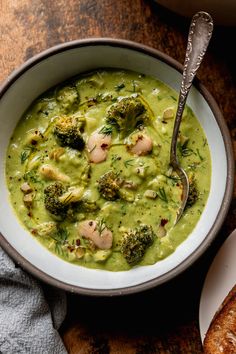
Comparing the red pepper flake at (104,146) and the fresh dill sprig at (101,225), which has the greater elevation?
the red pepper flake at (104,146)

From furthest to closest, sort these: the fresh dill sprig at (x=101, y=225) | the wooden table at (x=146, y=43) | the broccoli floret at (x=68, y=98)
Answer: the wooden table at (x=146, y=43), the broccoli floret at (x=68, y=98), the fresh dill sprig at (x=101, y=225)

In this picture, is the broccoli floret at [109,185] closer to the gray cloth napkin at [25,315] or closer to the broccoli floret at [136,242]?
the broccoli floret at [136,242]

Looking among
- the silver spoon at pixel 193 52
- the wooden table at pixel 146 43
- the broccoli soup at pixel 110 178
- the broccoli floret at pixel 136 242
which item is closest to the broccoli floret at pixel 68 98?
the broccoli soup at pixel 110 178

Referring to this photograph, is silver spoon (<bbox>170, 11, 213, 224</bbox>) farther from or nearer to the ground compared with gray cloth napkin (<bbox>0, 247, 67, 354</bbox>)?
farther from the ground

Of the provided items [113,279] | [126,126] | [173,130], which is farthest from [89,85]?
[113,279]

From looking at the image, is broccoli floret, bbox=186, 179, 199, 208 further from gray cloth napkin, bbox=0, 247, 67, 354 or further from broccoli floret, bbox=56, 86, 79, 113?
gray cloth napkin, bbox=0, 247, 67, 354

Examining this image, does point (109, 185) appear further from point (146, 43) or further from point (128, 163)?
point (146, 43)

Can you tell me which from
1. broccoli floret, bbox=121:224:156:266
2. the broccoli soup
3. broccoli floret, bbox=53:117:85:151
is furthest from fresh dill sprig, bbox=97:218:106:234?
broccoli floret, bbox=53:117:85:151
